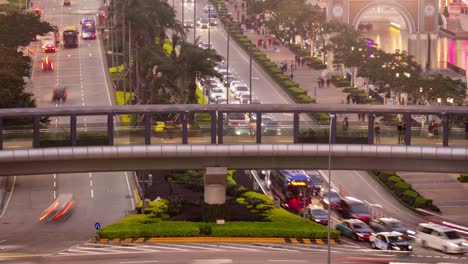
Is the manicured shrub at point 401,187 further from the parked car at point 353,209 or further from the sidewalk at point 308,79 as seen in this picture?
the sidewalk at point 308,79

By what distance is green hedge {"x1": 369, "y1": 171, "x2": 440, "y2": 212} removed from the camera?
95500mm

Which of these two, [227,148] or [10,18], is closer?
[227,148]

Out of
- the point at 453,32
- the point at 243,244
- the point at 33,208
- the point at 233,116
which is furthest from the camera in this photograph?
the point at 453,32

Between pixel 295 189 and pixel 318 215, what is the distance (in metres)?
6.76

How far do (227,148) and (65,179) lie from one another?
2511 centimetres

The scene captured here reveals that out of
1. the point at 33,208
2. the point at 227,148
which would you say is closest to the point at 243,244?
the point at 227,148

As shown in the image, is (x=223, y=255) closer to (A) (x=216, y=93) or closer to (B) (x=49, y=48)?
(A) (x=216, y=93)

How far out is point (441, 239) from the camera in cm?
7988

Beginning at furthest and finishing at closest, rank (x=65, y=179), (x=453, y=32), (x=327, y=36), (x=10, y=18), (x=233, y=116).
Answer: (x=453, y=32), (x=327, y=36), (x=10, y=18), (x=233, y=116), (x=65, y=179)

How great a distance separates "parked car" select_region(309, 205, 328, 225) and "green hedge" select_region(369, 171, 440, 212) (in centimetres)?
854

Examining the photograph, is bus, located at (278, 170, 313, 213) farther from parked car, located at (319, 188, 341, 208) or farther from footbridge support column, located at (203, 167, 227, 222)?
footbridge support column, located at (203, 167, 227, 222)

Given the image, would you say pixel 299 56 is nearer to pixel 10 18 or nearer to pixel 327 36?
pixel 327 36

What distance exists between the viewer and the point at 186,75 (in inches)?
4860

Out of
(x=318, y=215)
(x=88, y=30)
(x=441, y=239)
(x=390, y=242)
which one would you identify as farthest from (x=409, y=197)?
(x=88, y=30)
